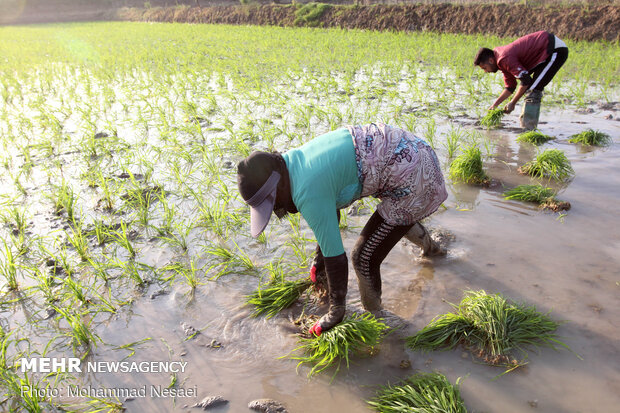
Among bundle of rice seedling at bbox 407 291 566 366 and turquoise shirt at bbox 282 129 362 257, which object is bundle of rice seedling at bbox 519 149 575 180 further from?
turquoise shirt at bbox 282 129 362 257

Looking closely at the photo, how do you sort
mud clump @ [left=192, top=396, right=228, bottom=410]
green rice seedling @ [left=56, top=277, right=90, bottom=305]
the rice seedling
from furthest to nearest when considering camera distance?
the rice seedling, green rice seedling @ [left=56, top=277, right=90, bottom=305], mud clump @ [left=192, top=396, right=228, bottom=410]

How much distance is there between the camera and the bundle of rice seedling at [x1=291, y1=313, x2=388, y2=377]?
1.91 metres

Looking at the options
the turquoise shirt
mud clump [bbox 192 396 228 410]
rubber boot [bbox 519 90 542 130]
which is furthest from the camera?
rubber boot [bbox 519 90 542 130]

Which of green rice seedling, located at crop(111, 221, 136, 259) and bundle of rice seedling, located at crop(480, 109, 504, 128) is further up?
bundle of rice seedling, located at crop(480, 109, 504, 128)

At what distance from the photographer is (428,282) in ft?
8.27

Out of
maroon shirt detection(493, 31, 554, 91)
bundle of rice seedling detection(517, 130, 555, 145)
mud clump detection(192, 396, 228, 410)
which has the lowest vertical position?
mud clump detection(192, 396, 228, 410)

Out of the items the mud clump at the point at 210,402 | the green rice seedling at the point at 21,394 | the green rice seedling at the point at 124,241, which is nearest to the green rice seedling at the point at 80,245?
the green rice seedling at the point at 124,241

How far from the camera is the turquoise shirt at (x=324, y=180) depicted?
1.54m

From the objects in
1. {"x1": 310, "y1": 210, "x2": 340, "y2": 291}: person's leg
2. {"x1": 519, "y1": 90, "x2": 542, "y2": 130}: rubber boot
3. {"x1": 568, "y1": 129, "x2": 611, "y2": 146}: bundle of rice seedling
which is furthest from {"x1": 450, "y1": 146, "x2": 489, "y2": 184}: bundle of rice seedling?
{"x1": 310, "y1": 210, "x2": 340, "y2": 291}: person's leg

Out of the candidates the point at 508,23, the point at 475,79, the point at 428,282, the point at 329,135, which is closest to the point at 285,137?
the point at 428,282

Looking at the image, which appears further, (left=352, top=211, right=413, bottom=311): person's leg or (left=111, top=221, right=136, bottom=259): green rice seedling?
(left=111, top=221, right=136, bottom=259): green rice seedling

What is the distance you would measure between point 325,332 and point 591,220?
2.33 m

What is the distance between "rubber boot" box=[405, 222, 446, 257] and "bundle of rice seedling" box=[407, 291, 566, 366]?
580 millimetres

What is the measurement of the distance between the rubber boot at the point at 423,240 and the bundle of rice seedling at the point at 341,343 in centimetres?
77
